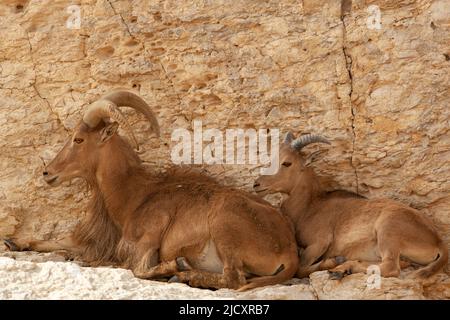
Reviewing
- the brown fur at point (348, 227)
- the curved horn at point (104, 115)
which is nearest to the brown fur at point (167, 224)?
the curved horn at point (104, 115)

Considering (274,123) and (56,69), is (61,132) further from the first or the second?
(274,123)

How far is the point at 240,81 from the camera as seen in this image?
9.35m

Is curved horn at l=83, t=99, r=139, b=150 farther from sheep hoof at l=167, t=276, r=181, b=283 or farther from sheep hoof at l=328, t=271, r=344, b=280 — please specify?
sheep hoof at l=328, t=271, r=344, b=280

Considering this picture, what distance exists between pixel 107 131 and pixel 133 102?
405 mm

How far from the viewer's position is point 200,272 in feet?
26.9

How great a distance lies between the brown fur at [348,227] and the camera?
26.3 feet

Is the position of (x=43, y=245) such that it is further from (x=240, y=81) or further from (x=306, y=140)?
(x=306, y=140)

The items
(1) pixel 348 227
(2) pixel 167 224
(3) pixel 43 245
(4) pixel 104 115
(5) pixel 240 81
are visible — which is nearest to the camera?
(1) pixel 348 227

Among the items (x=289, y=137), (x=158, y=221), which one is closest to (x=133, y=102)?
(x=158, y=221)

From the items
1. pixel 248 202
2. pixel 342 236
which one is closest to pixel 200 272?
pixel 248 202

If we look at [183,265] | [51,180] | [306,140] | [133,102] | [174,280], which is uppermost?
[133,102]

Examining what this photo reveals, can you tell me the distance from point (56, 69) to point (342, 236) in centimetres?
379

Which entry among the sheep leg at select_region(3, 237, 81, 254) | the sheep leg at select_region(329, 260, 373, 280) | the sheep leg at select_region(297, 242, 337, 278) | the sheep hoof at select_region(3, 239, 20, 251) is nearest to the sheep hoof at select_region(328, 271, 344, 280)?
the sheep leg at select_region(329, 260, 373, 280)

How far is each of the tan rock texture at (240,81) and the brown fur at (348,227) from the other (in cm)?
30
